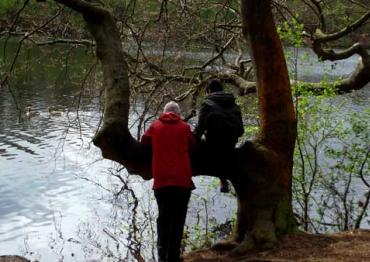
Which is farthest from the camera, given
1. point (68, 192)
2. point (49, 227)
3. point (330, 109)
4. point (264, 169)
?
point (68, 192)

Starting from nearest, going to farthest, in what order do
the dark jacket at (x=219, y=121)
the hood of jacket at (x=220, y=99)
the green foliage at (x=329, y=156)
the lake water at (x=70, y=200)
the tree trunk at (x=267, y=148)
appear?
the dark jacket at (x=219, y=121)
the hood of jacket at (x=220, y=99)
the tree trunk at (x=267, y=148)
the green foliage at (x=329, y=156)
the lake water at (x=70, y=200)

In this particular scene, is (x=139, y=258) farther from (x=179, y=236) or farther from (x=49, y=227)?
(x=179, y=236)

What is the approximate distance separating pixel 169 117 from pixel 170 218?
3.71 feet

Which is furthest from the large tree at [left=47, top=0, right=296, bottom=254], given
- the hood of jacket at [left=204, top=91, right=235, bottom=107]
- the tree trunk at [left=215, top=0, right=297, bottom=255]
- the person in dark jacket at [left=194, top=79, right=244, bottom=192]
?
the hood of jacket at [left=204, top=91, right=235, bottom=107]

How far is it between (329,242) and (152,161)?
2402mm

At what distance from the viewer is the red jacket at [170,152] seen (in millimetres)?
6062

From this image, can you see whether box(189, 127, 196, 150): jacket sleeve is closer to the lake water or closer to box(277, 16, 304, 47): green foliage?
the lake water

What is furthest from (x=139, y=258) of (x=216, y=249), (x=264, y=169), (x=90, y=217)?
(x=264, y=169)

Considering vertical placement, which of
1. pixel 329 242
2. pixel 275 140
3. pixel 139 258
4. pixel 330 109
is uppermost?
pixel 330 109

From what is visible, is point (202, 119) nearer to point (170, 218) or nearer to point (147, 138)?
point (147, 138)

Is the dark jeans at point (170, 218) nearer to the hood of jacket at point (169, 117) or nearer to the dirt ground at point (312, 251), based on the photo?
the dirt ground at point (312, 251)

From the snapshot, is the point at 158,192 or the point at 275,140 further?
the point at 275,140

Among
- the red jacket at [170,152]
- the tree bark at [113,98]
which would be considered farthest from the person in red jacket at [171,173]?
the tree bark at [113,98]

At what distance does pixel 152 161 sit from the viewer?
6.31m
